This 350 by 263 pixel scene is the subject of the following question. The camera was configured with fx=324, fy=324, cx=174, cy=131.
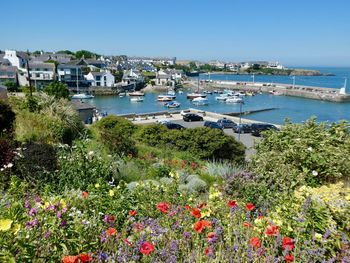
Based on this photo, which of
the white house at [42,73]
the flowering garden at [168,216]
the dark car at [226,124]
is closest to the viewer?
the flowering garden at [168,216]

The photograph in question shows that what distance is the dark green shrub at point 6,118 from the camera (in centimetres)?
989

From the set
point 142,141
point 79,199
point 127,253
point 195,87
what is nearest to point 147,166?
point 79,199

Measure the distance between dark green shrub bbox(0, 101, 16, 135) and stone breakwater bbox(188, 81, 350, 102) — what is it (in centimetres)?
7690

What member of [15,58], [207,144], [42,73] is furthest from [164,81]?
[207,144]

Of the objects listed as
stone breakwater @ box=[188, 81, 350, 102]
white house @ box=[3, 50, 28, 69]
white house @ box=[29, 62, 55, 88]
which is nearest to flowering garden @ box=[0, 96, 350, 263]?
stone breakwater @ box=[188, 81, 350, 102]

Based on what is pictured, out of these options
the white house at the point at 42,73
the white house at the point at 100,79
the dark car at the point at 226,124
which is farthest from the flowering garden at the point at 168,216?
the white house at the point at 100,79

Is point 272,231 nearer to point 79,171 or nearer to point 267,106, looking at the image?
point 79,171

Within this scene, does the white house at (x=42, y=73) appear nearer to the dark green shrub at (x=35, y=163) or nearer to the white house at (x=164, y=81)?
the white house at (x=164, y=81)

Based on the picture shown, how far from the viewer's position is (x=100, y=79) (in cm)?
8706

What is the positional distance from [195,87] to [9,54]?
5661 cm

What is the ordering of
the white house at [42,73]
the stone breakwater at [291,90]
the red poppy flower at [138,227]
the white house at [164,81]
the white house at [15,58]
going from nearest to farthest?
the red poppy flower at [138,227] < the stone breakwater at [291,90] < the white house at [42,73] < the white house at [15,58] < the white house at [164,81]

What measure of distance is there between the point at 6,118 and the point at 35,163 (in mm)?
5189

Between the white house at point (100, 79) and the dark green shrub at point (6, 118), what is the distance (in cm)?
7847

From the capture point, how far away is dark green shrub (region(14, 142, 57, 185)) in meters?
5.64
